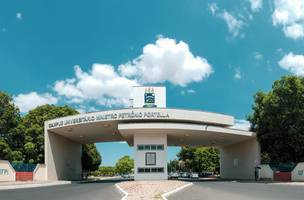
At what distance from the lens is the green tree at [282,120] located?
150ft

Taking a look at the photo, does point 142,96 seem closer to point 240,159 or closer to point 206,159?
point 240,159

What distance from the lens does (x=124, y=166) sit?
17738 centimetres

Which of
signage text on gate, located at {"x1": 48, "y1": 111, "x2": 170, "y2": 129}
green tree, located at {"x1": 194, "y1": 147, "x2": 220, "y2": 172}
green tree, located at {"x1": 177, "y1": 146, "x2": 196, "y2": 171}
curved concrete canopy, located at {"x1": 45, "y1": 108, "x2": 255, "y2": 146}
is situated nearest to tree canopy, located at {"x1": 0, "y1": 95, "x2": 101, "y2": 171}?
curved concrete canopy, located at {"x1": 45, "y1": 108, "x2": 255, "y2": 146}

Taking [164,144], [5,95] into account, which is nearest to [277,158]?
[164,144]

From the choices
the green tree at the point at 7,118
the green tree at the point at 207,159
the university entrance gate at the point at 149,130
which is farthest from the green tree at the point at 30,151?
the green tree at the point at 207,159

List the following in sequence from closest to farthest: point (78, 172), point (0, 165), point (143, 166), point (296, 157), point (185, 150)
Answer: point (0, 165)
point (143, 166)
point (296, 157)
point (78, 172)
point (185, 150)

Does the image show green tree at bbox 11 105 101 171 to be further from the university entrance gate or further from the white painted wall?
the white painted wall

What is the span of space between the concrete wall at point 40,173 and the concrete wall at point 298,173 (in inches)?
1045

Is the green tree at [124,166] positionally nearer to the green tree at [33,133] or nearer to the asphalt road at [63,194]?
the green tree at [33,133]

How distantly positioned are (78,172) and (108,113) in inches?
876

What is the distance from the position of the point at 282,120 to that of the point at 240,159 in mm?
11112

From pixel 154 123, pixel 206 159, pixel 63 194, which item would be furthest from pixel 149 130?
pixel 206 159

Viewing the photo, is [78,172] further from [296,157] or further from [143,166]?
[296,157]

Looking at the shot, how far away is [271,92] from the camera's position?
158 feet
